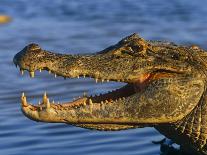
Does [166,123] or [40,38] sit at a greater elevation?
[40,38]

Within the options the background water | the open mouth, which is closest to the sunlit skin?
the background water

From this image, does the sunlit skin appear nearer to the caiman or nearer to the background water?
the background water

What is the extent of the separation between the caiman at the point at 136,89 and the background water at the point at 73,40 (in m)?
1.38

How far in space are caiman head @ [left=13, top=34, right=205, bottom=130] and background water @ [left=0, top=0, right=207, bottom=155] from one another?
149 centimetres

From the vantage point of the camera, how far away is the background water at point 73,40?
991 centimetres

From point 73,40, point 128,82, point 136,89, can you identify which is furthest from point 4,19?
point 128,82

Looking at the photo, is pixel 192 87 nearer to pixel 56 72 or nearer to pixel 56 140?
pixel 56 72

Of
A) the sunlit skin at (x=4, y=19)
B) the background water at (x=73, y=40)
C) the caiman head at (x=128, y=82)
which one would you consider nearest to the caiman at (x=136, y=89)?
the caiman head at (x=128, y=82)

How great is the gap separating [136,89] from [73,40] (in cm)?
822

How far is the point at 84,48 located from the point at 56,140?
223 inches

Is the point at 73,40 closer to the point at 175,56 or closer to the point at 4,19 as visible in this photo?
the point at 4,19

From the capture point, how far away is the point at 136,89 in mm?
8289

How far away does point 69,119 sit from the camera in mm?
7883

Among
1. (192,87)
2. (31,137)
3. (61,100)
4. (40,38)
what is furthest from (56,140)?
(40,38)
